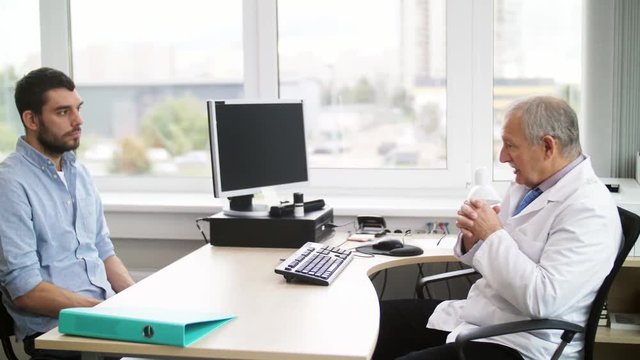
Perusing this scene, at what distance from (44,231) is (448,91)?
6.37 feet

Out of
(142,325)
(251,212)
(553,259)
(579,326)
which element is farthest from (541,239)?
(251,212)

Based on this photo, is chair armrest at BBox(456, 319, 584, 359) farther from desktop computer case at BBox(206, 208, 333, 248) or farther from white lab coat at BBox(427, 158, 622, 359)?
desktop computer case at BBox(206, 208, 333, 248)

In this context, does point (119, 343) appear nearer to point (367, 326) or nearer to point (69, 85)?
point (367, 326)

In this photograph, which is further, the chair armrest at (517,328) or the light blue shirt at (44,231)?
the light blue shirt at (44,231)

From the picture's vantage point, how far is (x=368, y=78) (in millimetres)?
3484

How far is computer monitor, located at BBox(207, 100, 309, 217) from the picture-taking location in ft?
8.77

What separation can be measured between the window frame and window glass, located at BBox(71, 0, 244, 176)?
0.08 m

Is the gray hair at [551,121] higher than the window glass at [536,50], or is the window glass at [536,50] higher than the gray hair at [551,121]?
the window glass at [536,50]

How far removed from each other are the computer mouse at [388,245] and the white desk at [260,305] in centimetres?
10

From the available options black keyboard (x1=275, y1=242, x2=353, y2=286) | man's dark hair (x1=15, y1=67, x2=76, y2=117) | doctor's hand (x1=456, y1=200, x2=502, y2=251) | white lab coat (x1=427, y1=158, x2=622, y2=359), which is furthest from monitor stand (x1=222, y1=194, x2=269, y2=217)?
white lab coat (x1=427, y1=158, x2=622, y2=359)

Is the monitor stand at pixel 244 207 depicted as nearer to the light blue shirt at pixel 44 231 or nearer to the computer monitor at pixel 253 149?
the computer monitor at pixel 253 149

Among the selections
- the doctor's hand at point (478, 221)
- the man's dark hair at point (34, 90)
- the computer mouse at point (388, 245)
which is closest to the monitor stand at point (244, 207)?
the computer mouse at point (388, 245)

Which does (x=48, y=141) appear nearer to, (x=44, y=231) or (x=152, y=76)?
(x=44, y=231)

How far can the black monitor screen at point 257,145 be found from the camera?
8.81 feet
